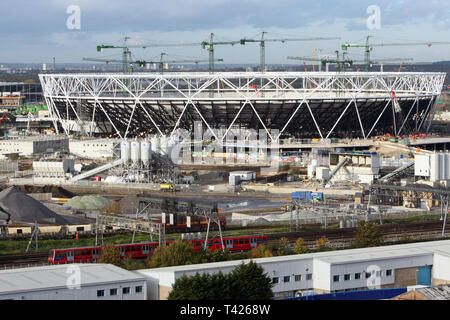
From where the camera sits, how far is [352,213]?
6172 centimetres

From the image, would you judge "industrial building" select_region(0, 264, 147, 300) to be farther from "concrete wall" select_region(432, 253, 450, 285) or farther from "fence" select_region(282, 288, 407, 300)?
"concrete wall" select_region(432, 253, 450, 285)

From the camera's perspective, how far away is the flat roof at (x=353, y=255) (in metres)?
37.3

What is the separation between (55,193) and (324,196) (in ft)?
70.1

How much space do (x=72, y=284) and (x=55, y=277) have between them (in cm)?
140

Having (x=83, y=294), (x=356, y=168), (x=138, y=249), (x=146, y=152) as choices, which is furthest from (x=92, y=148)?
(x=83, y=294)

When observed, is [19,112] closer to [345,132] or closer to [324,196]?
[345,132]

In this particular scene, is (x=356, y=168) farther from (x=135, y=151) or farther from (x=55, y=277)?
Answer: (x=55, y=277)

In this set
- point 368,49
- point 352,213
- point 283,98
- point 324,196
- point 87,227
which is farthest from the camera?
point 368,49

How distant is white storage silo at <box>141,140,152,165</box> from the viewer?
79.5 m

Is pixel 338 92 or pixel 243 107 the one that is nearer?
pixel 243 107

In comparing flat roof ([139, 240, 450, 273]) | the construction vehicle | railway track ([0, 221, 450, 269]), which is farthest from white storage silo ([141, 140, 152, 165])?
flat roof ([139, 240, 450, 273])

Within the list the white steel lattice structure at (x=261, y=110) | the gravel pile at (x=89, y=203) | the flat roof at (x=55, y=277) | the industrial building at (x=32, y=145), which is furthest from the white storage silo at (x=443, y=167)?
the industrial building at (x=32, y=145)

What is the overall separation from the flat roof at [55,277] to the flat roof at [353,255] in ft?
5.09

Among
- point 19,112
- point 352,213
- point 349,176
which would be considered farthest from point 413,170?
point 19,112
